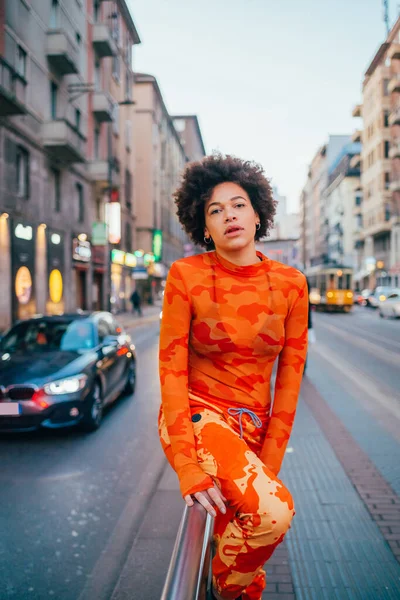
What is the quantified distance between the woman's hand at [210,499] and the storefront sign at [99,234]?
2505 cm

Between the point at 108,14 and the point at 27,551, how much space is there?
3558 centimetres

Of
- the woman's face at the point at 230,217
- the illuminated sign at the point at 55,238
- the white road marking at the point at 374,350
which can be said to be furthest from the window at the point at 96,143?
the woman's face at the point at 230,217

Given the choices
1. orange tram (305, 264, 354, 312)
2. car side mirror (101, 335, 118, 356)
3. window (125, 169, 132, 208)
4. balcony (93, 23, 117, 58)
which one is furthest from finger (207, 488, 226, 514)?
window (125, 169, 132, 208)

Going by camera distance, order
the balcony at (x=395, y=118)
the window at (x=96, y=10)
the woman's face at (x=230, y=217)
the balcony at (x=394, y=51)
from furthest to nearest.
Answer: the balcony at (x=394, y=51) < the balcony at (x=395, y=118) < the window at (x=96, y=10) < the woman's face at (x=230, y=217)

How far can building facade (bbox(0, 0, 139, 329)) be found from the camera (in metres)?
18.1

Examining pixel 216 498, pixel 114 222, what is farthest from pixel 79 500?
pixel 114 222

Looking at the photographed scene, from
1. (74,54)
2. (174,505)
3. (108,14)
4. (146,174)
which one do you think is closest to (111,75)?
(108,14)

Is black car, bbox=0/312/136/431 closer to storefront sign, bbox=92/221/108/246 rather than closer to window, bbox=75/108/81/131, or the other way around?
storefront sign, bbox=92/221/108/246

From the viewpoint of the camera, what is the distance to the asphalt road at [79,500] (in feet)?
10.2

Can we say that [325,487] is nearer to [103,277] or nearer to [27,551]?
[27,551]

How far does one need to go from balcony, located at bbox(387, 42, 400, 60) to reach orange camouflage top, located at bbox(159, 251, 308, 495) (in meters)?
53.7

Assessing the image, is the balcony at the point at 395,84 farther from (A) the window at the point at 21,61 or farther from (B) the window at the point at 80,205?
(A) the window at the point at 21,61

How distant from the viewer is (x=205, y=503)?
183 centimetres

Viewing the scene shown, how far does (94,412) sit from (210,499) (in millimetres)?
4744
